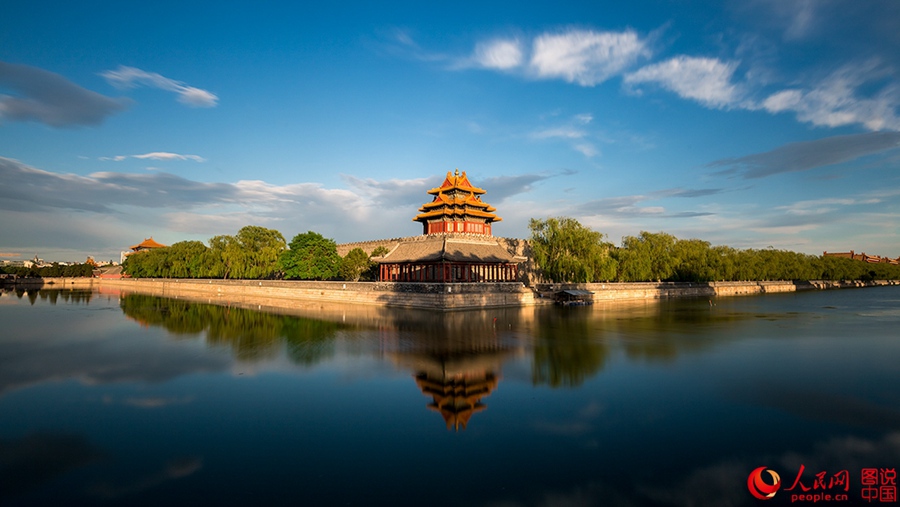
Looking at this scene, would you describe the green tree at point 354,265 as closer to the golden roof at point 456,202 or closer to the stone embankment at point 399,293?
the stone embankment at point 399,293

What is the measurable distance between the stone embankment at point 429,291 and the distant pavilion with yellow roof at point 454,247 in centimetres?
331

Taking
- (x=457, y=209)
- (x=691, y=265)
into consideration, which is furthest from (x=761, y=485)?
(x=691, y=265)

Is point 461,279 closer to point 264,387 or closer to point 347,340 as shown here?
point 347,340

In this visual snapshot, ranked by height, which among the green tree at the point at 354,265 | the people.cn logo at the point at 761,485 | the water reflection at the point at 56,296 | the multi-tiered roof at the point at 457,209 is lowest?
the people.cn logo at the point at 761,485

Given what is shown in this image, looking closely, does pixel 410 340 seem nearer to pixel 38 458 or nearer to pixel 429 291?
pixel 38 458

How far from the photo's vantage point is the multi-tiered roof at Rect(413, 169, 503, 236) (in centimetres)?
4828

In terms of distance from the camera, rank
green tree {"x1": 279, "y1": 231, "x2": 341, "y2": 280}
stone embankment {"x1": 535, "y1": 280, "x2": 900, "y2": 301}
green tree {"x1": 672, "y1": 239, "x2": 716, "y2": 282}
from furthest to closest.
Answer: green tree {"x1": 672, "y1": 239, "x2": 716, "y2": 282} → green tree {"x1": 279, "y1": 231, "x2": 341, "y2": 280} → stone embankment {"x1": 535, "y1": 280, "x2": 900, "y2": 301}

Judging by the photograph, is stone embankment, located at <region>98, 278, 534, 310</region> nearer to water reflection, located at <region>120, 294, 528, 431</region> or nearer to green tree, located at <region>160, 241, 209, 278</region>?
water reflection, located at <region>120, 294, 528, 431</region>

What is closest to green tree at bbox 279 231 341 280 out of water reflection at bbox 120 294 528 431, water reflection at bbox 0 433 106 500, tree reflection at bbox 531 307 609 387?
water reflection at bbox 120 294 528 431

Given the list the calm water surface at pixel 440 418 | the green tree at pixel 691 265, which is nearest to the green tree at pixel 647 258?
the green tree at pixel 691 265

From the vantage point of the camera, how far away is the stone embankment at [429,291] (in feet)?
121

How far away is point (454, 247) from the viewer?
42.7m

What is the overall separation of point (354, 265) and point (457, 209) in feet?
42.3

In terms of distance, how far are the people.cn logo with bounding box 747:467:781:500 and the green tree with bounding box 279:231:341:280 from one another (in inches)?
1832
